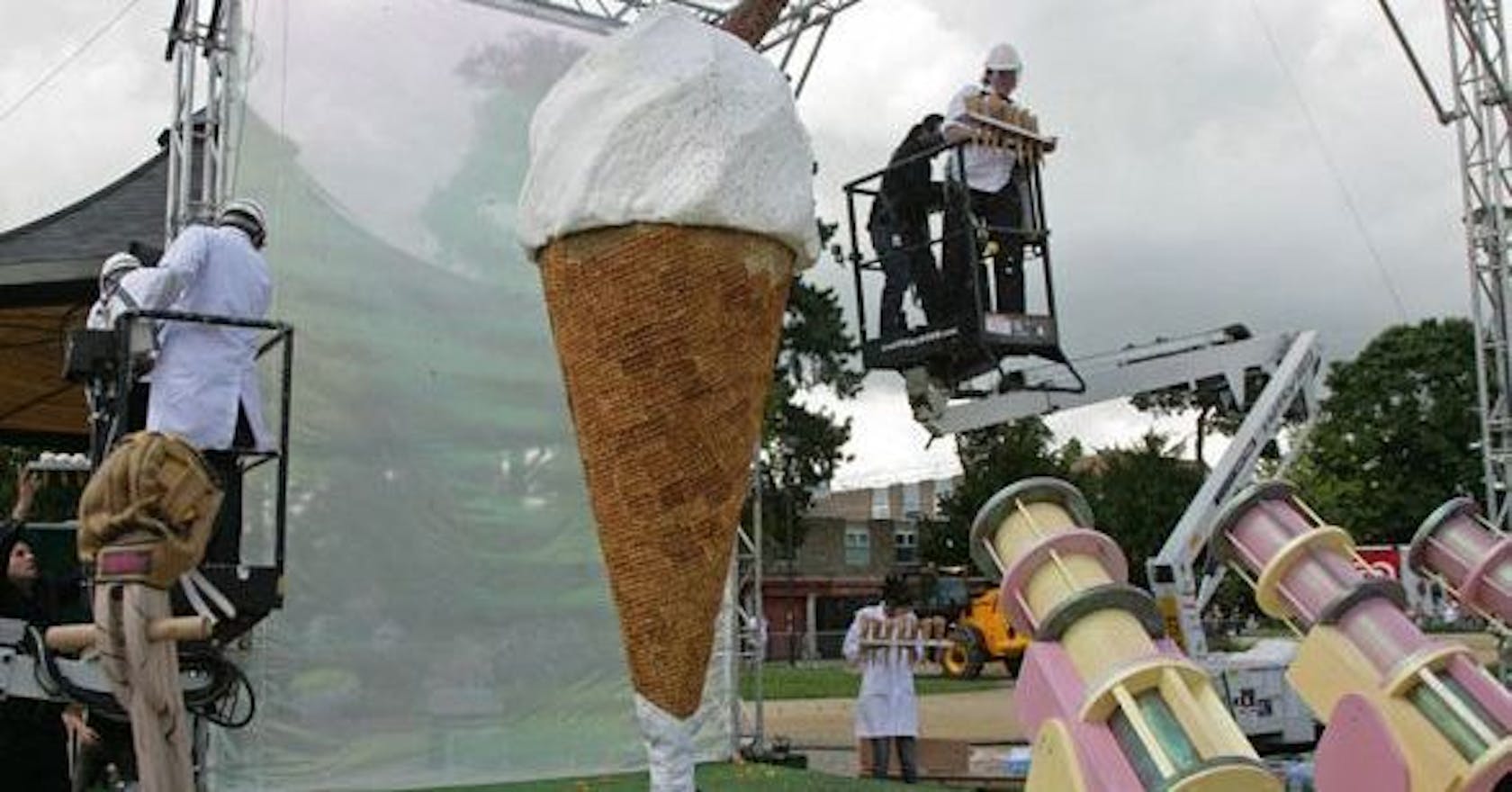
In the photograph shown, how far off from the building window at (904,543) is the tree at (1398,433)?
14.5 m

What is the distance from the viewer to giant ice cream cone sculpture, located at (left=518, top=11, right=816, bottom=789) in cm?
256

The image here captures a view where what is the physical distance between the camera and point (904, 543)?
56.5 meters

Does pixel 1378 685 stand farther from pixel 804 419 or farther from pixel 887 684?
pixel 804 419

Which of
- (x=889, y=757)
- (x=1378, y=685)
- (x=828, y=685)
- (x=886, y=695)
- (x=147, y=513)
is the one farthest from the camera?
(x=828, y=685)

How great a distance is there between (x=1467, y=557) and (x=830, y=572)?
51.1 m

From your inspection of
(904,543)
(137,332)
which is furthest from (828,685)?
(904,543)

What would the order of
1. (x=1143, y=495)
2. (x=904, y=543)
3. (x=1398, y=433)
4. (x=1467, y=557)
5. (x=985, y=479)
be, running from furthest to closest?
1. (x=904, y=543)
2. (x=1398, y=433)
3. (x=985, y=479)
4. (x=1143, y=495)
5. (x=1467, y=557)

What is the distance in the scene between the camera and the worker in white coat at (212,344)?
16.6ft

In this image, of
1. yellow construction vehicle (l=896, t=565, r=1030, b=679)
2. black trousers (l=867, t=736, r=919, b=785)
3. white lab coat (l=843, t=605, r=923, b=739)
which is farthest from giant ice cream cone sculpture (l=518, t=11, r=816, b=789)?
yellow construction vehicle (l=896, t=565, r=1030, b=679)

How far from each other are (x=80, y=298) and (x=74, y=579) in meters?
2.72

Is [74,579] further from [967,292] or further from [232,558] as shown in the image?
[967,292]

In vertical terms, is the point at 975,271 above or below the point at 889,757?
above

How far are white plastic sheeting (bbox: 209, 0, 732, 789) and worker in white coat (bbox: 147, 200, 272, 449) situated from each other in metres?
2.93

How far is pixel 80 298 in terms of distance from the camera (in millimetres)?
8641
